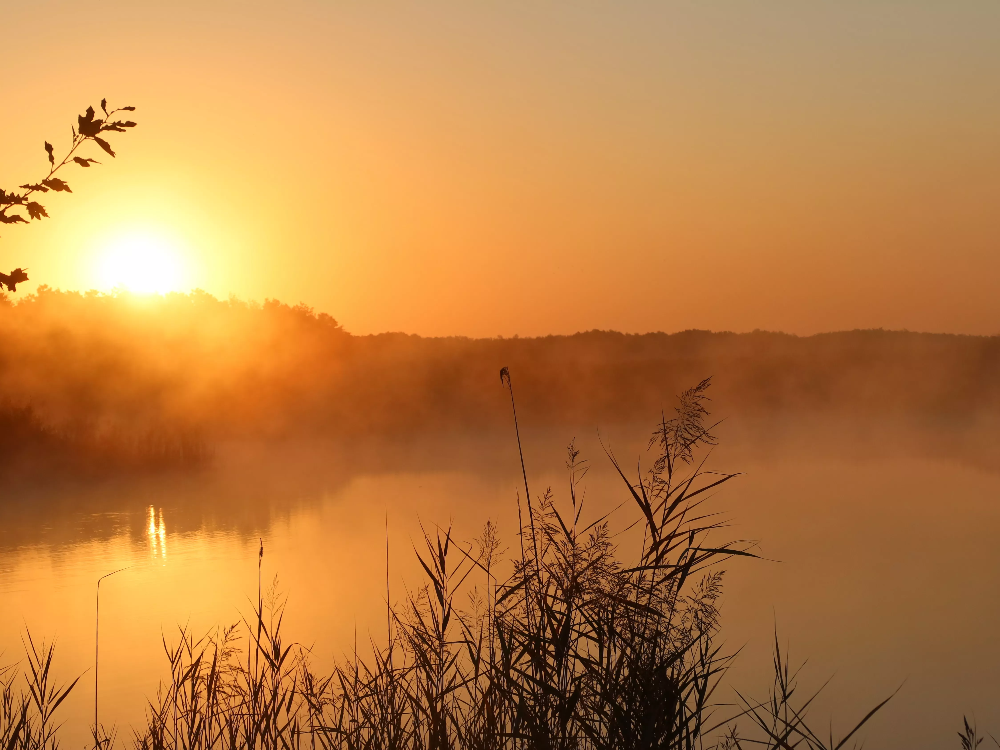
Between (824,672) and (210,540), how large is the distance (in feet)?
25.6

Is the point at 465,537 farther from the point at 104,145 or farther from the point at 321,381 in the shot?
the point at 321,381

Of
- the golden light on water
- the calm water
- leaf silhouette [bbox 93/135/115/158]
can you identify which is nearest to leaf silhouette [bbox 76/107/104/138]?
leaf silhouette [bbox 93/135/115/158]

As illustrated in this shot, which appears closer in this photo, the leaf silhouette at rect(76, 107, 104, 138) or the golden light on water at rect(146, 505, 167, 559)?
the leaf silhouette at rect(76, 107, 104, 138)

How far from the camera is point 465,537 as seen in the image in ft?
30.5

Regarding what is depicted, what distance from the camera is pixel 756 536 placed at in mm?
10531

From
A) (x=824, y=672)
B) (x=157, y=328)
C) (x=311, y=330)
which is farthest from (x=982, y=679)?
(x=311, y=330)

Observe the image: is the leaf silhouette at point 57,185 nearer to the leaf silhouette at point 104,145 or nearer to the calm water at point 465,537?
the leaf silhouette at point 104,145

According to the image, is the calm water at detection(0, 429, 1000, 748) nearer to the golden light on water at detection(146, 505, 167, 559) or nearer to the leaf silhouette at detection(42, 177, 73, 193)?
the golden light on water at detection(146, 505, 167, 559)

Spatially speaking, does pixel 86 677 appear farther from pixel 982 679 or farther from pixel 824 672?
pixel 982 679

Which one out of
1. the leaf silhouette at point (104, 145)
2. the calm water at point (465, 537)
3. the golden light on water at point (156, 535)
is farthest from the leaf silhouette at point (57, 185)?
the golden light on water at point (156, 535)

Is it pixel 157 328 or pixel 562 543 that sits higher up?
pixel 157 328

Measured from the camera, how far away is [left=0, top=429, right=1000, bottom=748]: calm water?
575 cm

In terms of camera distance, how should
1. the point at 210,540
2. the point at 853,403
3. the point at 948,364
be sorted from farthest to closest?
1. the point at 948,364
2. the point at 853,403
3. the point at 210,540

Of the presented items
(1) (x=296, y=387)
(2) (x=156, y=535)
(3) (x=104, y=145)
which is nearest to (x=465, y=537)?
(2) (x=156, y=535)
